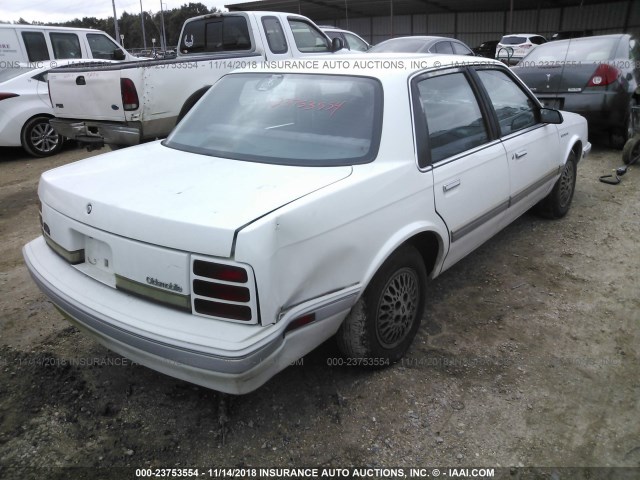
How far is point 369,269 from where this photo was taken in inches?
96.2

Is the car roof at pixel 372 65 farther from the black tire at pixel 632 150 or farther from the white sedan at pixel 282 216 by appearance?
the black tire at pixel 632 150

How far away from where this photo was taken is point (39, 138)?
8.38 meters

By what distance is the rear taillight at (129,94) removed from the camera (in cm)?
578

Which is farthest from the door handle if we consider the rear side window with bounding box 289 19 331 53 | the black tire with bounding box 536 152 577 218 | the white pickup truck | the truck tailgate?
the rear side window with bounding box 289 19 331 53

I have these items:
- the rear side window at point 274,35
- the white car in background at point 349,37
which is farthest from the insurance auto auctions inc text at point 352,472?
the white car in background at point 349,37

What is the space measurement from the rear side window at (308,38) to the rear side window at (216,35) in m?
0.85

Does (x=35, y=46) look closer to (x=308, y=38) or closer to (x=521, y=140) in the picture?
(x=308, y=38)

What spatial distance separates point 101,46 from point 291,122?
8470 millimetres

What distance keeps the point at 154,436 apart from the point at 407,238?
1.56 m

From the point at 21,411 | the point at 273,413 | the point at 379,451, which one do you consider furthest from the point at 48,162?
the point at 379,451

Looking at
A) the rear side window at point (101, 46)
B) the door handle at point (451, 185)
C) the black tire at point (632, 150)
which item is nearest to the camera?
the door handle at point (451, 185)

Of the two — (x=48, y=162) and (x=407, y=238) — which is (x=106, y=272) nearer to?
(x=407, y=238)

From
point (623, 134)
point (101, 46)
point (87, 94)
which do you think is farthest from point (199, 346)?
point (101, 46)

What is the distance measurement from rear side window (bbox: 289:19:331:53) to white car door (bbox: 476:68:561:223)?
15.6 feet
